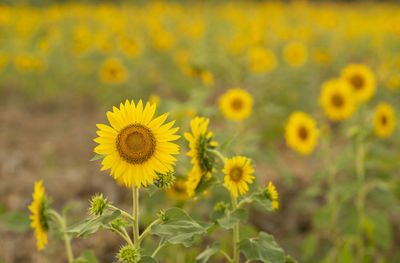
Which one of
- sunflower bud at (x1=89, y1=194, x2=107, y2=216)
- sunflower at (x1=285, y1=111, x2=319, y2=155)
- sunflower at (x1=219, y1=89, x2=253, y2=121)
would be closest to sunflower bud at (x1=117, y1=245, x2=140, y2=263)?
sunflower bud at (x1=89, y1=194, x2=107, y2=216)

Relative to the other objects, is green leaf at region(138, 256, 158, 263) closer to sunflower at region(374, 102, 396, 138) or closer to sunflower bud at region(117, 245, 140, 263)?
sunflower bud at region(117, 245, 140, 263)

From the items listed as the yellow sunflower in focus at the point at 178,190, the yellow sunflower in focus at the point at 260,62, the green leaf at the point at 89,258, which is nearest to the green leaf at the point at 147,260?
the green leaf at the point at 89,258

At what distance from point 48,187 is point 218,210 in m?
2.21

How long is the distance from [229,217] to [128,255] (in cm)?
36

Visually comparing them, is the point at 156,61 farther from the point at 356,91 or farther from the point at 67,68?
the point at 356,91

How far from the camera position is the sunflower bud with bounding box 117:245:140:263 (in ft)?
3.81

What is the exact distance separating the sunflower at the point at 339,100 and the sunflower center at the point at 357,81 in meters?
0.13

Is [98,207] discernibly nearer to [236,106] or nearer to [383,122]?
[236,106]

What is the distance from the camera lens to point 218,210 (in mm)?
1424

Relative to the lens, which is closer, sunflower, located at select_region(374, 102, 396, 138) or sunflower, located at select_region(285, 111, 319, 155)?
sunflower, located at select_region(374, 102, 396, 138)

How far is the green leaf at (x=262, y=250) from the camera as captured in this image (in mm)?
1295

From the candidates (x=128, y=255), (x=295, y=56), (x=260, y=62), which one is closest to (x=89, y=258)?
(x=128, y=255)

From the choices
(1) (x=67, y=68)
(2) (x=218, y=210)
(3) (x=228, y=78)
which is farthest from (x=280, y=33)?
(2) (x=218, y=210)

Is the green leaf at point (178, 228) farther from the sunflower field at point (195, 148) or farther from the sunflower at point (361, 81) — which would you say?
the sunflower at point (361, 81)
